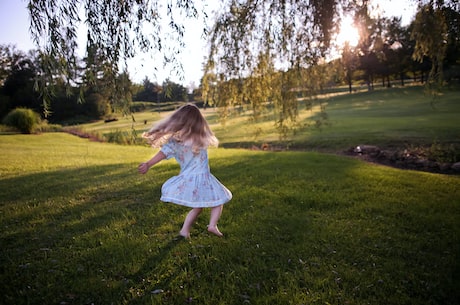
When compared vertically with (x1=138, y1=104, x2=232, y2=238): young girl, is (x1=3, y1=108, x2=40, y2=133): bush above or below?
above

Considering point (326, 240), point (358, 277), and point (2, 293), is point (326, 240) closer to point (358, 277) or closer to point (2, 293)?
point (358, 277)

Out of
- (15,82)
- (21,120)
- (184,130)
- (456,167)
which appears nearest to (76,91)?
(184,130)

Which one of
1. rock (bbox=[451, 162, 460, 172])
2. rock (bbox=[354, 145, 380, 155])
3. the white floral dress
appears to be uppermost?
the white floral dress

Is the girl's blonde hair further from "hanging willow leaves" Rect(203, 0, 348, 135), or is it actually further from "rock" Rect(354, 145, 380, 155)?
"rock" Rect(354, 145, 380, 155)

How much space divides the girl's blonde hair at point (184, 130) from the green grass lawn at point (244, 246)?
1.36m

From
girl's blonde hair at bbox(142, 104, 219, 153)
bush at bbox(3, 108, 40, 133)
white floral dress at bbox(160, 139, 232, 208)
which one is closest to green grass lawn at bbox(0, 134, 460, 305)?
white floral dress at bbox(160, 139, 232, 208)

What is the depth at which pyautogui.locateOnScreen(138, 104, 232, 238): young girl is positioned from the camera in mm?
3689

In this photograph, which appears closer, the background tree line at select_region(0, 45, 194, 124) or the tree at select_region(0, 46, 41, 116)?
the background tree line at select_region(0, 45, 194, 124)

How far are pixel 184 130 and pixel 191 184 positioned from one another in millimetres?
707

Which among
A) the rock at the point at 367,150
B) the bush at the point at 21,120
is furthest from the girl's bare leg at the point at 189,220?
the bush at the point at 21,120

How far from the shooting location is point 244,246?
3.85 m

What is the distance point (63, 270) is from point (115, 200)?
2949 millimetres

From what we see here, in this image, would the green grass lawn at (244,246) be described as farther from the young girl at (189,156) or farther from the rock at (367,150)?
the rock at (367,150)

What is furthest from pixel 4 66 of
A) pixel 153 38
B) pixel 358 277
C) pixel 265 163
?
pixel 358 277
